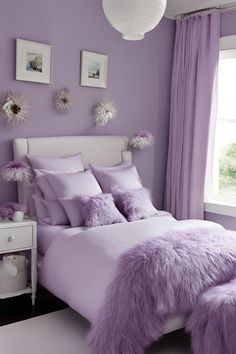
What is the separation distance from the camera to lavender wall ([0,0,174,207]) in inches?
137

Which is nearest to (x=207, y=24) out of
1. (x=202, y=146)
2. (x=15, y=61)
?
(x=202, y=146)

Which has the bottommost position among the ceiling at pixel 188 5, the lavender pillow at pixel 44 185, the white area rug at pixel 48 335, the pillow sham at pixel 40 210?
the white area rug at pixel 48 335

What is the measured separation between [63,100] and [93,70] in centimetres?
47

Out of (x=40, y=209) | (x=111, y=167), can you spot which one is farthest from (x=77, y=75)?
(x=40, y=209)

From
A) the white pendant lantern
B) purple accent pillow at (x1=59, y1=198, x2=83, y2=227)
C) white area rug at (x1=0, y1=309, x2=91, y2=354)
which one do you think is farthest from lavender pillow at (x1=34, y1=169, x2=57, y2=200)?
the white pendant lantern

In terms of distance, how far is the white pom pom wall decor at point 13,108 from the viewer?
3.40 metres

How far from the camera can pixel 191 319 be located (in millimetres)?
2346

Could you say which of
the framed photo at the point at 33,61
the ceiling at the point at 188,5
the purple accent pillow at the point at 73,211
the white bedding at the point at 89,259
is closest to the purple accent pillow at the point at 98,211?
the purple accent pillow at the point at 73,211

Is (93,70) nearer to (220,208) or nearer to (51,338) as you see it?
(220,208)

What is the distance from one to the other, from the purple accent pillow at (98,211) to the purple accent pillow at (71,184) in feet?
0.36

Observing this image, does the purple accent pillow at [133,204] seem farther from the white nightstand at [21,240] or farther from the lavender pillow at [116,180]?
the white nightstand at [21,240]

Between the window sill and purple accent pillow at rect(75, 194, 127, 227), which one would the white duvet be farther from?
the window sill

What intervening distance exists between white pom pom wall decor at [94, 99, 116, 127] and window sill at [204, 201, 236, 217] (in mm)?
1333

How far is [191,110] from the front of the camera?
4.38m
